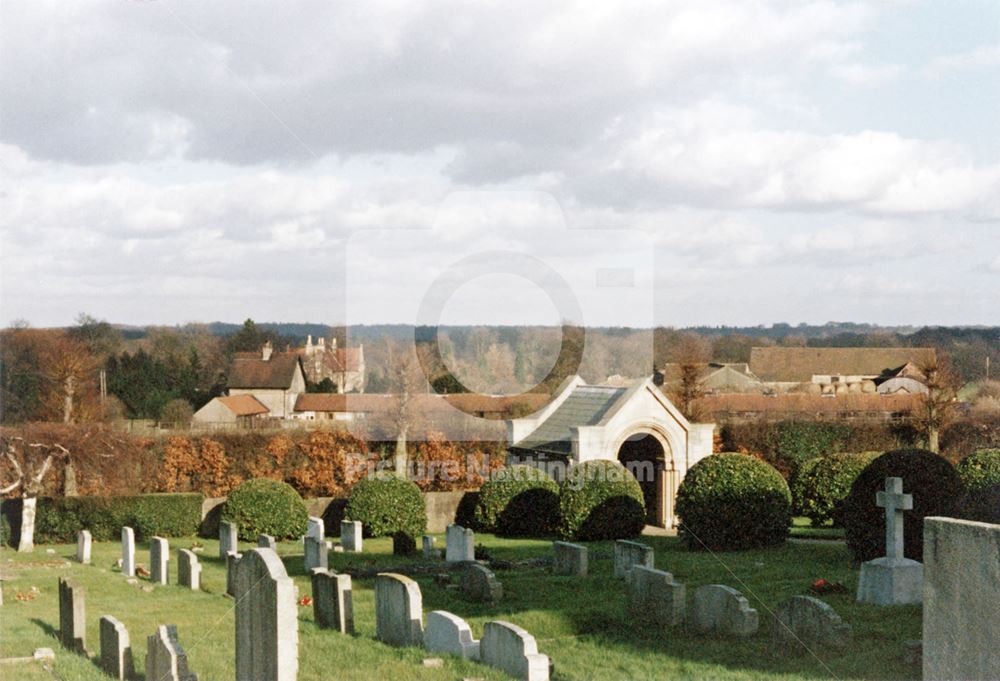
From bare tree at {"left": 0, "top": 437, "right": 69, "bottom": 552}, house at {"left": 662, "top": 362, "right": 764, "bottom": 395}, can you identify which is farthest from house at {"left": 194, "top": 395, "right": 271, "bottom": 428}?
house at {"left": 662, "top": 362, "right": 764, "bottom": 395}

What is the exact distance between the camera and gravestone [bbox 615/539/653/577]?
15.4m

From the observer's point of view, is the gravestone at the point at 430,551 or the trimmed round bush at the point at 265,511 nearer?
the gravestone at the point at 430,551

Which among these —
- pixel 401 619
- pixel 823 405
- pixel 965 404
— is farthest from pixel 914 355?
pixel 401 619

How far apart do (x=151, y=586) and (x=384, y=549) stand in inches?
250

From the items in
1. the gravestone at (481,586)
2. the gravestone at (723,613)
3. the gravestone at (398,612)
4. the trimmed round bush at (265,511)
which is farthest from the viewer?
the trimmed round bush at (265,511)

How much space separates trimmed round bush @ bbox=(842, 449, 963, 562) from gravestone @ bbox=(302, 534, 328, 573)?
9.07 metres

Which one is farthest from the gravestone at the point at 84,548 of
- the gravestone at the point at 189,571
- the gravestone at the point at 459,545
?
the gravestone at the point at 459,545

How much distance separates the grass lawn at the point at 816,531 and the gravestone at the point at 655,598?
1093 cm

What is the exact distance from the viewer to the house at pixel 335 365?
37656mm

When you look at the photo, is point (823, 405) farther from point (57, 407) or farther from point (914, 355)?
point (57, 407)

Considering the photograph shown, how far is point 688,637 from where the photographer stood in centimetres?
1132

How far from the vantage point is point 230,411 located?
36781 millimetres

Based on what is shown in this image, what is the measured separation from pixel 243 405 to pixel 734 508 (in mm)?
23954

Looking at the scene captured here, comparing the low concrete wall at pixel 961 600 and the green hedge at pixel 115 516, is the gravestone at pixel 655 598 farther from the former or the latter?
the green hedge at pixel 115 516
